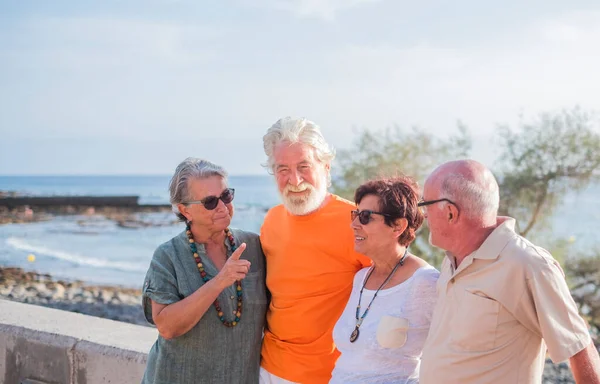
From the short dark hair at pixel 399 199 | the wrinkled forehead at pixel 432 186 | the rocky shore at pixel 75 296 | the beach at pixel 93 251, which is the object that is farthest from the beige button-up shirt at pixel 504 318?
the rocky shore at pixel 75 296

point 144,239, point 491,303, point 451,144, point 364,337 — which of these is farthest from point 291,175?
point 144,239

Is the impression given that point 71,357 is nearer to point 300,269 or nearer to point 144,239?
point 300,269

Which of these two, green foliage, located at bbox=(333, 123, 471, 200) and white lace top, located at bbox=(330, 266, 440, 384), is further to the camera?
green foliage, located at bbox=(333, 123, 471, 200)

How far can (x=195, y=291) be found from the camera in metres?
2.92

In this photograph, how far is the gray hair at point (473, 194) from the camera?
2.38 metres

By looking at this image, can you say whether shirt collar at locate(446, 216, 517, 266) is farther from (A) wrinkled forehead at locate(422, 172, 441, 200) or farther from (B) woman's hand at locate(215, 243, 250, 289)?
(B) woman's hand at locate(215, 243, 250, 289)

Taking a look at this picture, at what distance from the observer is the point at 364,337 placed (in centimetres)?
Answer: 275

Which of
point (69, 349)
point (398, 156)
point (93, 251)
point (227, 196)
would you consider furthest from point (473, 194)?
point (93, 251)

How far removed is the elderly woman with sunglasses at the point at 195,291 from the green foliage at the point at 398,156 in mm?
8930

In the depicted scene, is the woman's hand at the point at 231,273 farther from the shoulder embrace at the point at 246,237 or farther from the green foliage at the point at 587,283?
the green foliage at the point at 587,283

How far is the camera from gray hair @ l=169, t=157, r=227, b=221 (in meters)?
3.08

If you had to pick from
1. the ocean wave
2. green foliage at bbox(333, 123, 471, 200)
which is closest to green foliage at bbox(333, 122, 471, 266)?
green foliage at bbox(333, 123, 471, 200)

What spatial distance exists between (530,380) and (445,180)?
748 millimetres

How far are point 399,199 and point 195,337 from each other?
108 centimetres
